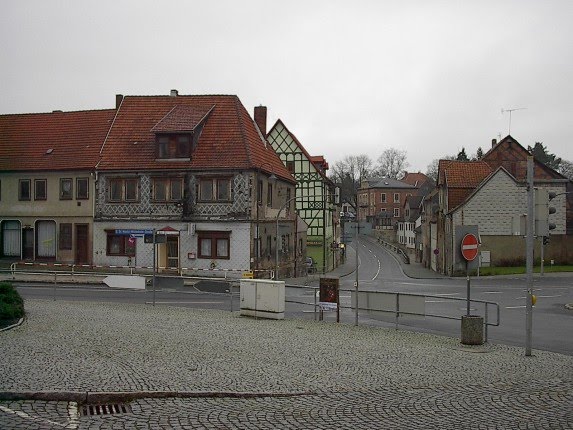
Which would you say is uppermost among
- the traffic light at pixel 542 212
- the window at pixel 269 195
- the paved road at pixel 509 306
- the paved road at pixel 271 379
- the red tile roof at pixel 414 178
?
the red tile roof at pixel 414 178

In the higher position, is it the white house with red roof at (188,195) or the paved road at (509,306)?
the white house with red roof at (188,195)

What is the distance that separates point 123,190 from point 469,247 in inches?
1136

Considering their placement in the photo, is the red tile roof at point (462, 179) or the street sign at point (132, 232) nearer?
the street sign at point (132, 232)

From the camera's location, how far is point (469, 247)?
50.2ft

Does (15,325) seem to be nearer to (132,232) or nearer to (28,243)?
(132,232)

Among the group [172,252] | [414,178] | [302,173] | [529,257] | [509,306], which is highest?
[414,178]

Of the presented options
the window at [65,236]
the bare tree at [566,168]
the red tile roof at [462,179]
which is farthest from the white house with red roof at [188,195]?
the bare tree at [566,168]

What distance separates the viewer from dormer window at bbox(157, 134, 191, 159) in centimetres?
3983

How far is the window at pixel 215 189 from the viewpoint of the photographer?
127ft

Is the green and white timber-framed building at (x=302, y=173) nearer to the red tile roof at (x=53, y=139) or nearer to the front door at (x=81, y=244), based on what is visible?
the red tile roof at (x=53, y=139)

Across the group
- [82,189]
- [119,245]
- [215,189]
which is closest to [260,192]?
[215,189]

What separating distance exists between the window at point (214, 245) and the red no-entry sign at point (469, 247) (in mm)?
24310

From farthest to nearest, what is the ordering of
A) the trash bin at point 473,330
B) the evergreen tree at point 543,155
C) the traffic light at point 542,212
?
1. the evergreen tree at point 543,155
2. the trash bin at point 473,330
3. the traffic light at point 542,212

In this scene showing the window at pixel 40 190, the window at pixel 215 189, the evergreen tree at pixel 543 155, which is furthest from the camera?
the evergreen tree at pixel 543 155
